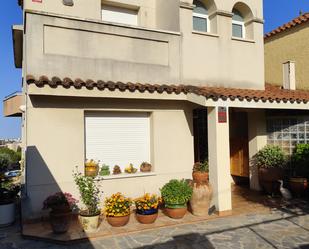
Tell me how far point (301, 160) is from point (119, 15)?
8957 mm

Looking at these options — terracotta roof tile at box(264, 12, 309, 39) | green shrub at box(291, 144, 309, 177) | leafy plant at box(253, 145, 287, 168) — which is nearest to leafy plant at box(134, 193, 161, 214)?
leafy plant at box(253, 145, 287, 168)

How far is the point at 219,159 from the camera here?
31.2 ft

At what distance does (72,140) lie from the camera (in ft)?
30.8

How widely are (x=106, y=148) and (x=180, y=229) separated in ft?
11.6

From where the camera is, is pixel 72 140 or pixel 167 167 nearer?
pixel 72 140

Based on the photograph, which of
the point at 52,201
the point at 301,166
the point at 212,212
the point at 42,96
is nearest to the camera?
the point at 52,201

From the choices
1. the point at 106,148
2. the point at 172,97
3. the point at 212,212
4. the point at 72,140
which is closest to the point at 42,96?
the point at 72,140

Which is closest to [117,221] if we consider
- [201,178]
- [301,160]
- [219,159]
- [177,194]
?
[177,194]

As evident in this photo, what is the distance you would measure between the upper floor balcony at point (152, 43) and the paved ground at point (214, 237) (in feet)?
15.6

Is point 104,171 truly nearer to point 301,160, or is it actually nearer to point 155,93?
point 155,93

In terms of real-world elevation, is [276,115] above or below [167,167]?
above

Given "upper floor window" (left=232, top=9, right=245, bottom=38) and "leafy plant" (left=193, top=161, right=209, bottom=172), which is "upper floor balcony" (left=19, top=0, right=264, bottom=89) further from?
"leafy plant" (left=193, top=161, right=209, bottom=172)

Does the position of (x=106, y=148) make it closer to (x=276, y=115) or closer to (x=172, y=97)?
(x=172, y=97)

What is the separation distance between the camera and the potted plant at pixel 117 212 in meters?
8.44
